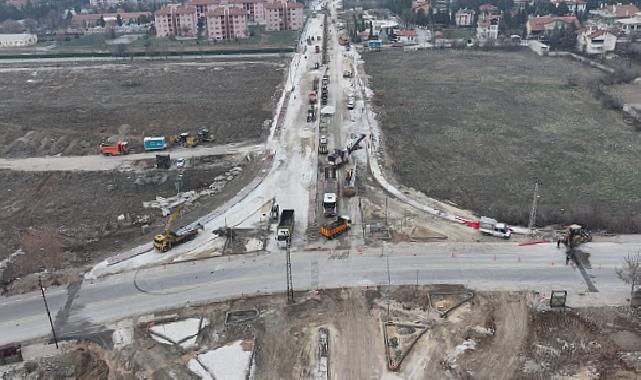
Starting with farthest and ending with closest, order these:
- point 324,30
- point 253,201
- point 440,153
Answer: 1. point 324,30
2. point 440,153
3. point 253,201

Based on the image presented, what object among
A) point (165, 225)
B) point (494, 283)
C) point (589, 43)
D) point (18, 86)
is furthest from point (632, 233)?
point (18, 86)

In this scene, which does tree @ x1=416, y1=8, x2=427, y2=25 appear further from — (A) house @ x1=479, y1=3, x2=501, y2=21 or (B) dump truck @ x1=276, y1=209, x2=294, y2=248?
(B) dump truck @ x1=276, y1=209, x2=294, y2=248

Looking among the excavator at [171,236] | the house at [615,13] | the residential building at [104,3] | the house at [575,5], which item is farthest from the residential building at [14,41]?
the house at [615,13]

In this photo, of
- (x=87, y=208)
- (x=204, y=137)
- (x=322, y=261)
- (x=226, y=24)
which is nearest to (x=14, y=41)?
(x=226, y=24)

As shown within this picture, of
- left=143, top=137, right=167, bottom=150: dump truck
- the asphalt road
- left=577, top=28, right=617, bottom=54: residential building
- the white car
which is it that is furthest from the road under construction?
left=577, top=28, right=617, bottom=54: residential building

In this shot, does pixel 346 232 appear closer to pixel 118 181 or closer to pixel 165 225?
pixel 165 225
